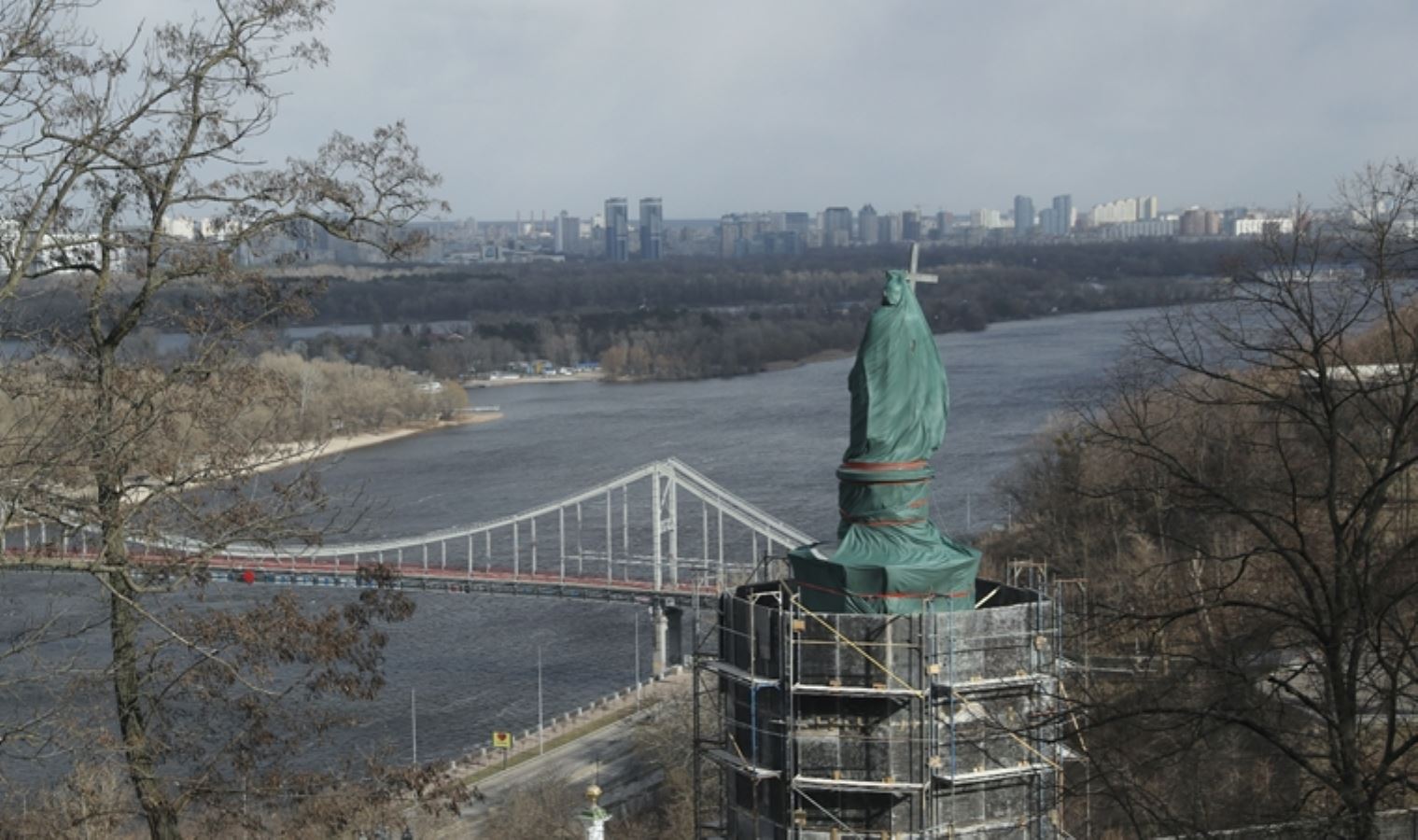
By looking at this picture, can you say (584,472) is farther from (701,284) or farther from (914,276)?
(701,284)

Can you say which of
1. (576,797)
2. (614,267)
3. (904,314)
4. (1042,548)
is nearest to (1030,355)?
(1042,548)

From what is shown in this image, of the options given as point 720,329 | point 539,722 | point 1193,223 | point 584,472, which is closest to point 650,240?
point 1193,223

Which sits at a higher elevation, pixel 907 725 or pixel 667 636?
pixel 907 725

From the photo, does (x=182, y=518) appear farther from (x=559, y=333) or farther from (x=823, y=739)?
(x=559, y=333)

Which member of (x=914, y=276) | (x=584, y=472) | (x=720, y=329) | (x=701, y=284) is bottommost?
(x=584, y=472)

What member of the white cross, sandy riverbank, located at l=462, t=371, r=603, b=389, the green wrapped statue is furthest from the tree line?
the green wrapped statue

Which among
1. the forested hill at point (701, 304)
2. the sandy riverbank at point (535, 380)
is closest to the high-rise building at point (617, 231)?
the forested hill at point (701, 304)

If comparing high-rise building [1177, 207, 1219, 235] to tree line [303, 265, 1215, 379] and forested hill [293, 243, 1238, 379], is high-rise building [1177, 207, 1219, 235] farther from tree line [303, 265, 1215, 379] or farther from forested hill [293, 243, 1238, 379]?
tree line [303, 265, 1215, 379]
